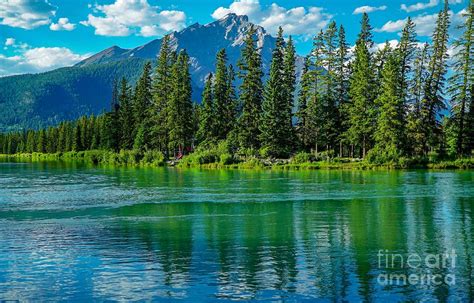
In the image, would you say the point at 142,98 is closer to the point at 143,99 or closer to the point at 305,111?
the point at 143,99

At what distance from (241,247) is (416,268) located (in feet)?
21.6

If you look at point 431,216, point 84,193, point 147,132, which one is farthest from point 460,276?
point 147,132

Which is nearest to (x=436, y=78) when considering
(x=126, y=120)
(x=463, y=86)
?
(x=463, y=86)

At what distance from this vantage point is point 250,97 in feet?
281

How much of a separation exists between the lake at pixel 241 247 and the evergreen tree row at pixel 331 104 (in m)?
34.6

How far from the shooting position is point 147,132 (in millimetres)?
100125

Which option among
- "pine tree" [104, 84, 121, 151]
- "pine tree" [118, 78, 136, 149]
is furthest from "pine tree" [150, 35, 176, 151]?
"pine tree" [104, 84, 121, 151]

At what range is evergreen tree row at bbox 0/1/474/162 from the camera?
69.4m

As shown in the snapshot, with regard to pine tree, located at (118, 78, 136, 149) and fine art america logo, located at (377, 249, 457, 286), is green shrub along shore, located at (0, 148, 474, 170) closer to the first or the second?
pine tree, located at (118, 78, 136, 149)

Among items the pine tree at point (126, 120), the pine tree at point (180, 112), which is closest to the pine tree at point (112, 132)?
the pine tree at point (126, 120)

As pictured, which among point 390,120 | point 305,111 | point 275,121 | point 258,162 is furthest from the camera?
Answer: point 305,111

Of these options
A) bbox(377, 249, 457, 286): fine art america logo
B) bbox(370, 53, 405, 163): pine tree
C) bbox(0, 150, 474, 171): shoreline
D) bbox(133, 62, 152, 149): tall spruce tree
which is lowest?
bbox(377, 249, 457, 286): fine art america logo

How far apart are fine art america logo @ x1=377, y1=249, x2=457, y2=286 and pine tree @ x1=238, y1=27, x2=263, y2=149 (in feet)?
203

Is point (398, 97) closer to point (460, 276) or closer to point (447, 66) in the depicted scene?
point (447, 66)
